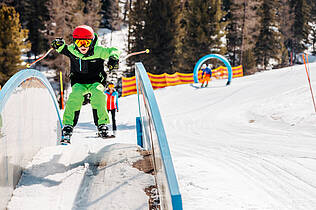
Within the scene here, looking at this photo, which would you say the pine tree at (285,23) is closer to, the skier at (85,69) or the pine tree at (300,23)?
the pine tree at (300,23)

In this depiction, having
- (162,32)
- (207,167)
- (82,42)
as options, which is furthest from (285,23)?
(82,42)

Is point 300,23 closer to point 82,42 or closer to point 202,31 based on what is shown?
point 202,31

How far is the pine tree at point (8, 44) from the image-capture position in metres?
27.9

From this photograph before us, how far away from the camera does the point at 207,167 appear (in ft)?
18.3

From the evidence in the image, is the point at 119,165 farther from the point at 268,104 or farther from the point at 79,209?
the point at 268,104

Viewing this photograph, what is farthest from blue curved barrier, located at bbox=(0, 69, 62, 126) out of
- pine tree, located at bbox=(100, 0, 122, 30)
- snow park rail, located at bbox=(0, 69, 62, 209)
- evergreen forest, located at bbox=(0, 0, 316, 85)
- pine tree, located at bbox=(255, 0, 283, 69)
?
pine tree, located at bbox=(100, 0, 122, 30)

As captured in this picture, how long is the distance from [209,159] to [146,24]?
30.8 meters

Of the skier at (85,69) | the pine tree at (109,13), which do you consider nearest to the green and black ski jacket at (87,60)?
the skier at (85,69)

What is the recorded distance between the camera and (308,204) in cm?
424

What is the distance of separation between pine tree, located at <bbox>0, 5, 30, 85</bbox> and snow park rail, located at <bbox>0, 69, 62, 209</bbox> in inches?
959

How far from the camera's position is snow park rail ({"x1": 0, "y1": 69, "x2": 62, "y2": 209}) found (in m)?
3.30

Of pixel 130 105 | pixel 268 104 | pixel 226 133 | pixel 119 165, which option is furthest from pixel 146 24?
pixel 119 165

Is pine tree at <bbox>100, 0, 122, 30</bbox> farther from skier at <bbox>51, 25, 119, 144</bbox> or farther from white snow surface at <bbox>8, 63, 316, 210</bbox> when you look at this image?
skier at <bbox>51, 25, 119, 144</bbox>

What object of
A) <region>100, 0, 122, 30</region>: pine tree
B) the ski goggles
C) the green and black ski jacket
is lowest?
the green and black ski jacket
